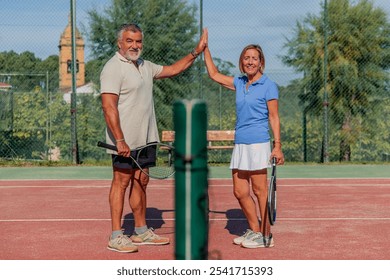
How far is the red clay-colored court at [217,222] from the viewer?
5906 millimetres

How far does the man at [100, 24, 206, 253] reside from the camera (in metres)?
5.71

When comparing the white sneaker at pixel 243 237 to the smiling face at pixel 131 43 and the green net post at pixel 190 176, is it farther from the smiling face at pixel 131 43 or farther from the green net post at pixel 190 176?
the green net post at pixel 190 176

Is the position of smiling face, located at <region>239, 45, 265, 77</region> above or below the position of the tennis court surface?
above

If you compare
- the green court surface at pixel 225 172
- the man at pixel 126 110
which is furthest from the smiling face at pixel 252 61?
the green court surface at pixel 225 172

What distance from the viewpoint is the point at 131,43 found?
5812mm

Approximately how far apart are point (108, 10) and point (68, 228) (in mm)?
13120

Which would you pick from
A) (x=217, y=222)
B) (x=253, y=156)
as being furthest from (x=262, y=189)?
(x=217, y=222)

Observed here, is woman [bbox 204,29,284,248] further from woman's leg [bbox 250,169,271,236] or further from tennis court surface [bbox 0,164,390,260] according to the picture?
tennis court surface [bbox 0,164,390,260]

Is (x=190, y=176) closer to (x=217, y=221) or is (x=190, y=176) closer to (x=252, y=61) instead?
(x=252, y=61)

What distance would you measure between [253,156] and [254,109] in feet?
1.31

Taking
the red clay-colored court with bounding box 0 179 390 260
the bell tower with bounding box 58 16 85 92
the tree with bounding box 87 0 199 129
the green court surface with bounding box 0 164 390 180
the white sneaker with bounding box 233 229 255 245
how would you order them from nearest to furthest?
the red clay-colored court with bounding box 0 179 390 260 < the white sneaker with bounding box 233 229 255 245 < the green court surface with bounding box 0 164 390 180 < the bell tower with bounding box 58 16 85 92 < the tree with bounding box 87 0 199 129

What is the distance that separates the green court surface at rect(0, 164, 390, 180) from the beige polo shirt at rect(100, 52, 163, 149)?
6.91 metres

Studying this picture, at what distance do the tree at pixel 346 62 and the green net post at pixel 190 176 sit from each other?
1410cm

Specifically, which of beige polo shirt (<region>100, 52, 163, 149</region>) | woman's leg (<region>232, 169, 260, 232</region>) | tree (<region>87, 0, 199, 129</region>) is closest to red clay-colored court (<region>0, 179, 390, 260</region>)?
woman's leg (<region>232, 169, 260, 232</region>)
